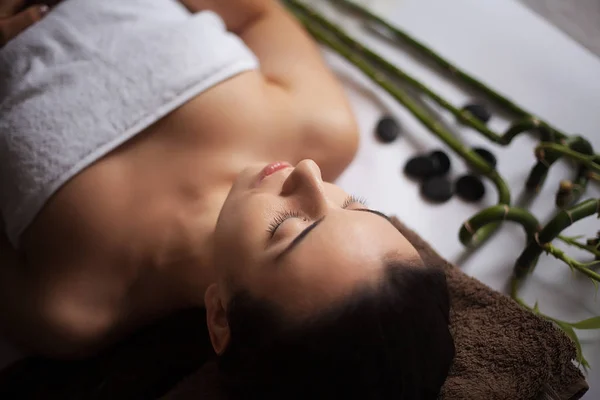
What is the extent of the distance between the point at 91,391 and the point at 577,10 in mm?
1022

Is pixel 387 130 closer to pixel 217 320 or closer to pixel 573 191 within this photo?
pixel 573 191

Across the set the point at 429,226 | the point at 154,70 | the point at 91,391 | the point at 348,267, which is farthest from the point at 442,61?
the point at 91,391

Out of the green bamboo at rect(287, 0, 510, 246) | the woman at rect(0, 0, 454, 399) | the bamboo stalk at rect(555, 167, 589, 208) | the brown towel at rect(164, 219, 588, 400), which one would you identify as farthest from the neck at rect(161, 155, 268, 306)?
the bamboo stalk at rect(555, 167, 589, 208)

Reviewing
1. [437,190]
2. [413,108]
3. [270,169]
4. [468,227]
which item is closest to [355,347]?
[270,169]

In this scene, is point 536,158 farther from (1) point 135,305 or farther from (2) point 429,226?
(1) point 135,305

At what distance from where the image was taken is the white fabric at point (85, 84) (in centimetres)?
69

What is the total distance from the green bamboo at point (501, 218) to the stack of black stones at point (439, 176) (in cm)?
11

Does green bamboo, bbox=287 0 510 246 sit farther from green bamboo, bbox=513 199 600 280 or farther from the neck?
the neck

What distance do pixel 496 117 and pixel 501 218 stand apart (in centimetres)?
29

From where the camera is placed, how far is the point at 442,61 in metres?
1.00

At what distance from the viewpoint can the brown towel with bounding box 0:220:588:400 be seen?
63 cm

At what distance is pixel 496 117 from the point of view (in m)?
0.97

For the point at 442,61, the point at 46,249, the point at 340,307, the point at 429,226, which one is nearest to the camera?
the point at 340,307

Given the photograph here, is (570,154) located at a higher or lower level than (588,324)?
higher
